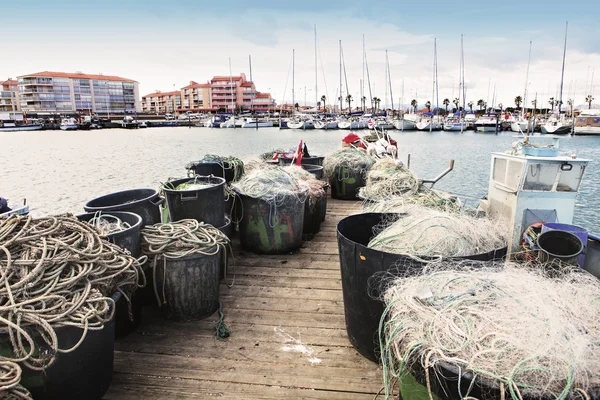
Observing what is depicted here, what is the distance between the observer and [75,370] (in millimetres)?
2227

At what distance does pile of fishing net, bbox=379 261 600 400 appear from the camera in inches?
54.0

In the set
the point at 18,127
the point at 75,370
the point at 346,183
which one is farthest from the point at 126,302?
the point at 18,127

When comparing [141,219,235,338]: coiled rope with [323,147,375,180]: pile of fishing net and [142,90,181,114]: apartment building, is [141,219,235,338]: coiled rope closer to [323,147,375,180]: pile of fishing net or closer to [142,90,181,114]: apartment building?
[323,147,375,180]: pile of fishing net

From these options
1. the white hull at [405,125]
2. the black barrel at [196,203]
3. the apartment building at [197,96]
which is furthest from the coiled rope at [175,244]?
the apartment building at [197,96]

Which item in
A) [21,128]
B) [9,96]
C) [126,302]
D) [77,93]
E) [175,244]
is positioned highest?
[77,93]

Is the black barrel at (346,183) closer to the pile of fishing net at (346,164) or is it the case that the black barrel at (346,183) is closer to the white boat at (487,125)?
the pile of fishing net at (346,164)

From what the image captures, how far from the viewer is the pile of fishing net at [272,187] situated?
4707mm

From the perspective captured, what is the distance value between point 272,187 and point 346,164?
3.51 metres

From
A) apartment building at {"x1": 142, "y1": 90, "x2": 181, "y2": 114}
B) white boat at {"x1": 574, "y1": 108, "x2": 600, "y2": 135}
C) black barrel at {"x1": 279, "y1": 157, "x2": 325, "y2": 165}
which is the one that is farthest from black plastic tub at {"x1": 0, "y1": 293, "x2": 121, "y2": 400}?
apartment building at {"x1": 142, "y1": 90, "x2": 181, "y2": 114}

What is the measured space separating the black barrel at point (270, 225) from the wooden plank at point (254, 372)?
2161mm

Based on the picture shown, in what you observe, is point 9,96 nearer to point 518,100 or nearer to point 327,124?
point 327,124

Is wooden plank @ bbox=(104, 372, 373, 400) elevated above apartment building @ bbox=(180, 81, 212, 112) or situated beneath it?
situated beneath

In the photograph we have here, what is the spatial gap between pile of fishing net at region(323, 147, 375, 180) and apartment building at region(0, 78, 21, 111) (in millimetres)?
130709

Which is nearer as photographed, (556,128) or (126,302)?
(126,302)
